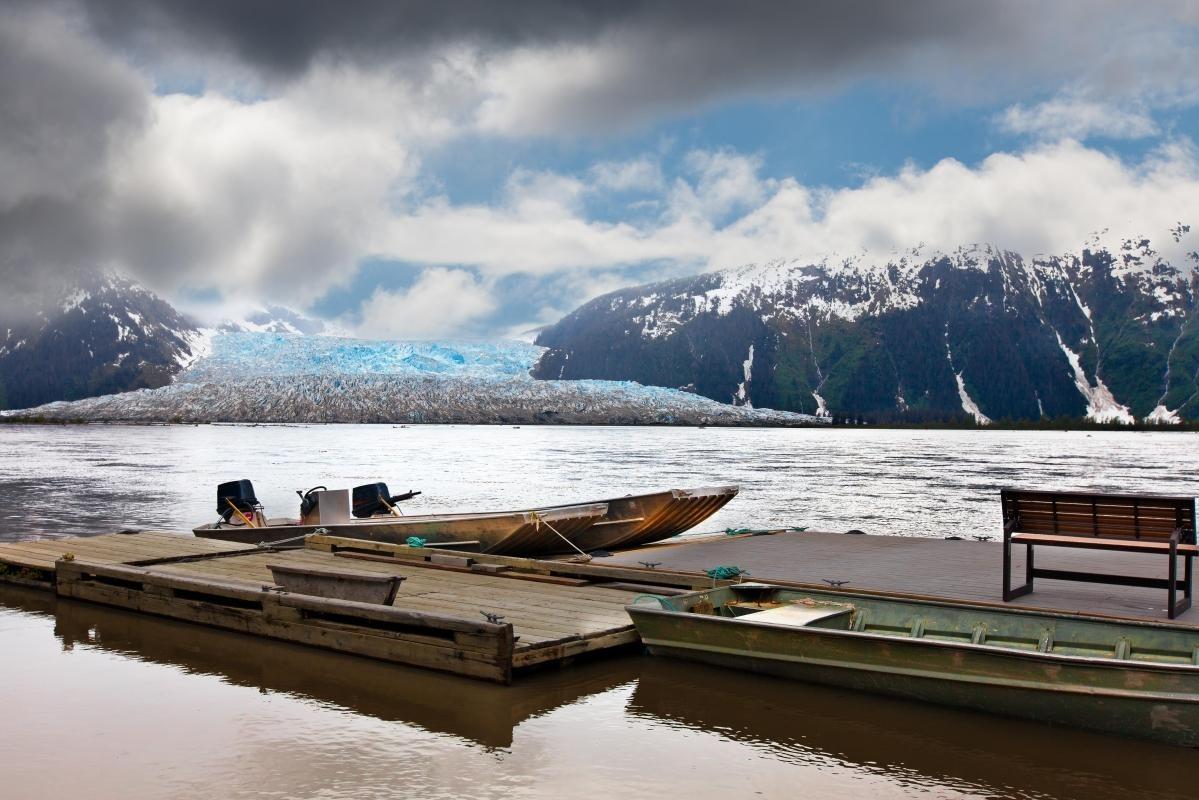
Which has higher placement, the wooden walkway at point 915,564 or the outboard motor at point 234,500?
the outboard motor at point 234,500

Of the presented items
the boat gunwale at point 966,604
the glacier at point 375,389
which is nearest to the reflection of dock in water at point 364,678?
the boat gunwale at point 966,604

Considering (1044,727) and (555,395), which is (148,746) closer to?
(1044,727)

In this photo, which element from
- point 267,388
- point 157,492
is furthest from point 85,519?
point 267,388

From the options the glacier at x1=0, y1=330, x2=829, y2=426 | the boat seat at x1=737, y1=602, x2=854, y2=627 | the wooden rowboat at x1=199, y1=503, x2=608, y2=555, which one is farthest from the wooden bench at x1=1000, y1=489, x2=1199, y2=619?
the glacier at x1=0, y1=330, x2=829, y2=426

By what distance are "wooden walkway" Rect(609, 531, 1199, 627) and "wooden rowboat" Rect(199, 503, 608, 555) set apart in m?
0.85

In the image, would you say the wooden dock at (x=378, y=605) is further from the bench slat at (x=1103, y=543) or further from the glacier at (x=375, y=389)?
the glacier at (x=375, y=389)

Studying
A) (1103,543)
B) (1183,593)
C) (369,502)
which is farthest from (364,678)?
(369,502)

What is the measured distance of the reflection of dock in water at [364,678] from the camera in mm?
8273

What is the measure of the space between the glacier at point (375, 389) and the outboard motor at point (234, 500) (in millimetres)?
118469

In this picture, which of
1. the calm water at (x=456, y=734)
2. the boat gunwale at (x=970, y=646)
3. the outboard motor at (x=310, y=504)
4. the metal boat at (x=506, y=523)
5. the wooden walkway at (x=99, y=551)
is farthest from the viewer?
the outboard motor at (x=310, y=504)

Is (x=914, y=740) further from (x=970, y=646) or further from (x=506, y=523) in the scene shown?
(x=506, y=523)

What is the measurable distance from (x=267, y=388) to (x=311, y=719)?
134806 millimetres

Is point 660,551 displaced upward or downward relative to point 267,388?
downward

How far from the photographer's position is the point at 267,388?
135875mm
